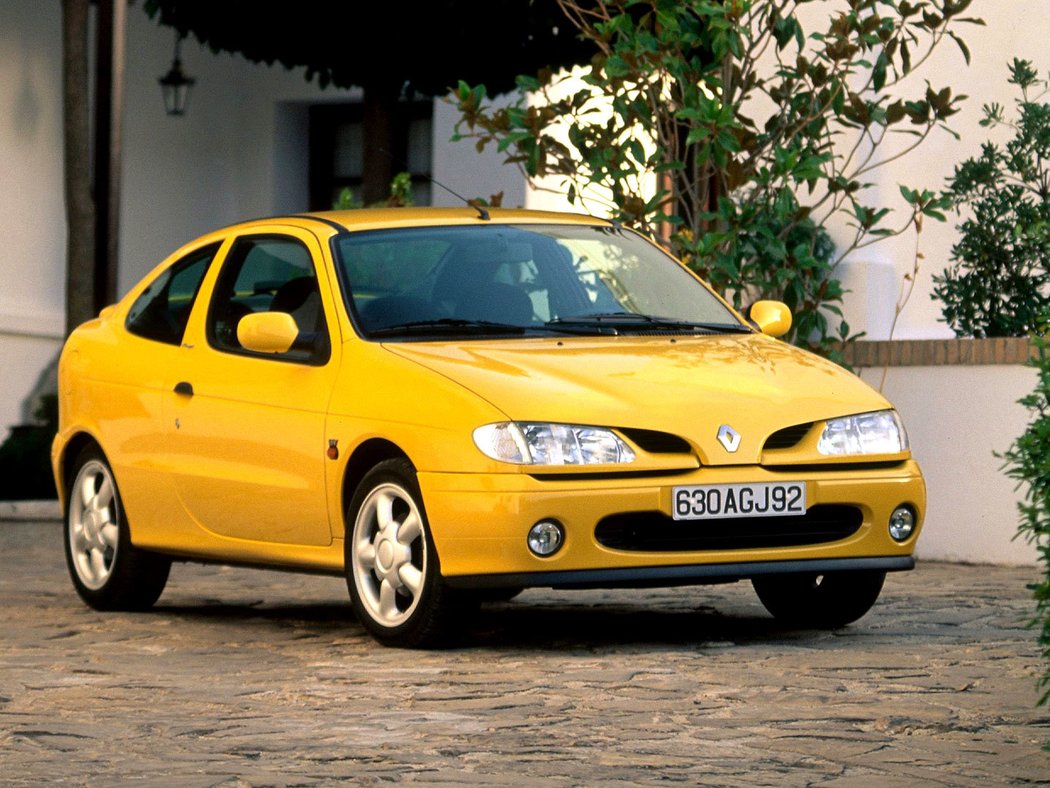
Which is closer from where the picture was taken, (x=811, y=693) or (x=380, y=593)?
(x=811, y=693)

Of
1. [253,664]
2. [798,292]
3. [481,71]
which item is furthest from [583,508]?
[481,71]

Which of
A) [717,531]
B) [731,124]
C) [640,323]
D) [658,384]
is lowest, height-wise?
[717,531]

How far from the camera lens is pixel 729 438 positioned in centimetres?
772

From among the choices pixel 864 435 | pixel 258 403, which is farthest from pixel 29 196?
pixel 864 435

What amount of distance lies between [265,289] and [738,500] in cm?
257

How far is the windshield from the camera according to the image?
8.58 m

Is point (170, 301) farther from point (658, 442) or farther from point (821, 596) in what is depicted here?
point (821, 596)

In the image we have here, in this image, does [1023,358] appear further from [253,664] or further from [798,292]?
[253,664]

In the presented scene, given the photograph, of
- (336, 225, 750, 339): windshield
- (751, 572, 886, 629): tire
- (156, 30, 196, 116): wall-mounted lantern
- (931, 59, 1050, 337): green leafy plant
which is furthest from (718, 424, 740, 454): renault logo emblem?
(156, 30, 196, 116): wall-mounted lantern

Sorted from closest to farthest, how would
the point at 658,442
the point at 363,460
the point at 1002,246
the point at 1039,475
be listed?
the point at 1039,475 < the point at 658,442 < the point at 363,460 < the point at 1002,246

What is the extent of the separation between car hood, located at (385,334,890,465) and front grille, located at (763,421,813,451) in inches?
1.6

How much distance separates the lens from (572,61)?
16281 mm

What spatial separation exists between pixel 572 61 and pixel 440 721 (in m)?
10.4

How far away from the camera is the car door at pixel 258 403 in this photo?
847 centimetres
